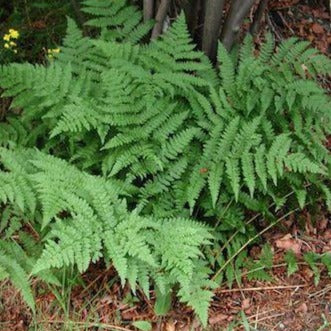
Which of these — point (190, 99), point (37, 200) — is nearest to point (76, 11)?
point (190, 99)

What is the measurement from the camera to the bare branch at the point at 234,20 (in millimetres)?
3646

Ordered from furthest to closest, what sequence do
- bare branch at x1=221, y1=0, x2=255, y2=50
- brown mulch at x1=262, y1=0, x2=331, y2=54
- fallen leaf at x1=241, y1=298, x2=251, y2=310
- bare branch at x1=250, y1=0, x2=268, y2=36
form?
brown mulch at x1=262, y1=0, x2=331, y2=54, bare branch at x1=250, y1=0, x2=268, y2=36, bare branch at x1=221, y1=0, x2=255, y2=50, fallen leaf at x1=241, y1=298, x2=251, y2=310

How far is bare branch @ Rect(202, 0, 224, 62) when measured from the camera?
3664 millimetres

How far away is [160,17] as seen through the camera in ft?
12.7

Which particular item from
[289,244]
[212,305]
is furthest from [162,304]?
[289,244]

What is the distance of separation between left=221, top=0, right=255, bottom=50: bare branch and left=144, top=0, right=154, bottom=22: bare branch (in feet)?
1.85

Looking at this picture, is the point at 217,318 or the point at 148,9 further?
the point at 148,9

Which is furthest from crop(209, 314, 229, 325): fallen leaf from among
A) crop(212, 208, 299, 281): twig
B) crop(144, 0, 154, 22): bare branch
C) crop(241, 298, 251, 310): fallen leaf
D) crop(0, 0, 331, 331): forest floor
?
crop(144, 0, 154, 22): bare branch

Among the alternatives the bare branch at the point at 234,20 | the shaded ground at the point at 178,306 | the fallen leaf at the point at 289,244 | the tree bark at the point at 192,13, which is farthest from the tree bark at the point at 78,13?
the fallen leaf at the point at 289,244

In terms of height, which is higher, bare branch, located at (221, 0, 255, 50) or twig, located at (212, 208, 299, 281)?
bare branch, located at (221, 0, 255, 50)

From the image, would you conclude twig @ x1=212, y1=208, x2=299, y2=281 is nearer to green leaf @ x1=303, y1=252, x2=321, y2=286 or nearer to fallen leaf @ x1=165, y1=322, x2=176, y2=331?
green leaf @ x1=303, y1=252, x2=321, y2=286

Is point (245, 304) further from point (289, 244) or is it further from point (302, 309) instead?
point (289, 244)

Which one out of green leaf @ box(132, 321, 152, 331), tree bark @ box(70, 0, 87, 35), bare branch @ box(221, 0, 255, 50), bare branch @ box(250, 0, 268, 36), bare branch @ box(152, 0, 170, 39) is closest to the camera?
green leaf @ box(132, 321, 152, 331)

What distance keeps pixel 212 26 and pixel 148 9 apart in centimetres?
51
